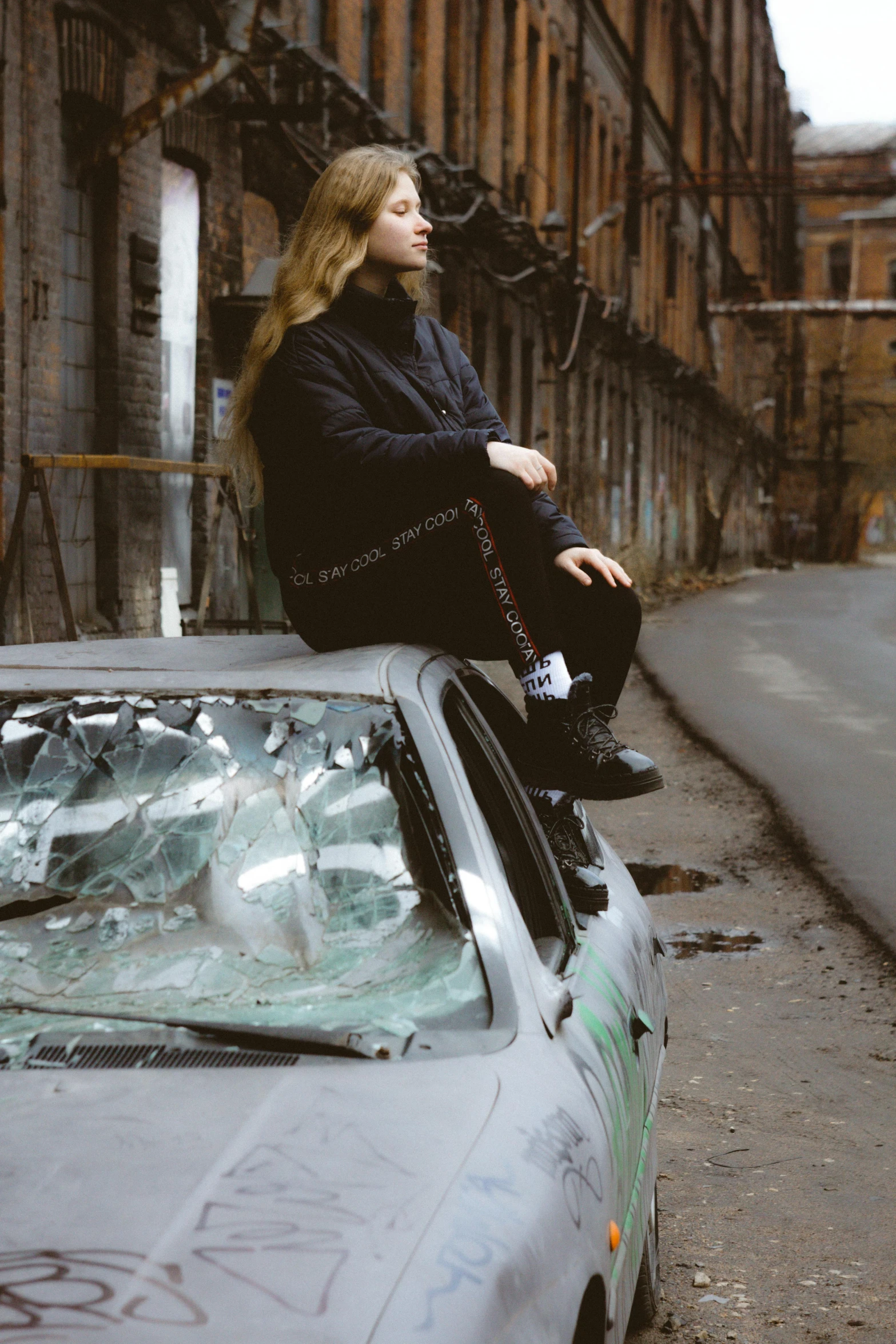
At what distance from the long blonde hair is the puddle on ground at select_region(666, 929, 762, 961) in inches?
145

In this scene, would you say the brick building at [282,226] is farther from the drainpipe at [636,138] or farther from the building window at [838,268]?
the building window at [838,268]

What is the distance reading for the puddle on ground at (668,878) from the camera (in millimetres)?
7766

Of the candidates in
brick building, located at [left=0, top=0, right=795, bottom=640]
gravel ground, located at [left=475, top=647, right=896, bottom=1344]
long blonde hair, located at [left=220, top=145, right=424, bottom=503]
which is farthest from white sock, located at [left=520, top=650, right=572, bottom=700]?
brick building, located at [left=0, top=0, right=795, bottom=640]

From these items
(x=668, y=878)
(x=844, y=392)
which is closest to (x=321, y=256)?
(x=668, y=878)

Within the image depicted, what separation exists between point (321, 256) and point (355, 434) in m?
0.45

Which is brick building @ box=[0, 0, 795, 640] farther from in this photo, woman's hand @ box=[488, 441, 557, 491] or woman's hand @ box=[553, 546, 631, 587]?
woman's hand @ box=[488, 441, 557, 491]

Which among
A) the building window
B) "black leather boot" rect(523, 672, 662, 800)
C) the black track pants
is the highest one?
the building window

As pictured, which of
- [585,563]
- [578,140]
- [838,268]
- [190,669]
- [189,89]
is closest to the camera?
[190,669]

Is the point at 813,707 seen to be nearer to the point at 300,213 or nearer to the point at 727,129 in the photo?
the point at 300,213

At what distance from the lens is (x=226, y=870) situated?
254 centimetres

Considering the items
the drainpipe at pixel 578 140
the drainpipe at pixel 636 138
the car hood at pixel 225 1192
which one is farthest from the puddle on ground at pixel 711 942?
the drainpipe at pixel 636 138

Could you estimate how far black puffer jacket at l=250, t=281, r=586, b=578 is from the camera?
11.1 ft

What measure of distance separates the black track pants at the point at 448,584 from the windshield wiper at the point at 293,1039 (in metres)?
1.28

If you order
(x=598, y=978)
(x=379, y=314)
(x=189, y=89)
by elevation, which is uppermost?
(x=189, y=89)
